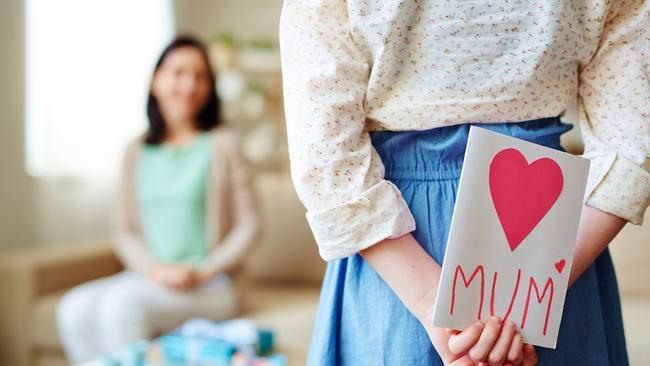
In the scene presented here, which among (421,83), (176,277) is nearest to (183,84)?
(176,277)

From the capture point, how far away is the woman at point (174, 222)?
2178mm

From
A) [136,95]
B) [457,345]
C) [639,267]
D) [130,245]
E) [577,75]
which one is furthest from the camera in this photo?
[136,95]

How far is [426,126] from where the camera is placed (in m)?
0.65

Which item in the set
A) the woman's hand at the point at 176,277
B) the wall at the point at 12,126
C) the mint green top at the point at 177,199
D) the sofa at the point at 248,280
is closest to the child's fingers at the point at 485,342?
the sofa at the point at 248,280

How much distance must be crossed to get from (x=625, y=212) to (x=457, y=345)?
0.21 meters

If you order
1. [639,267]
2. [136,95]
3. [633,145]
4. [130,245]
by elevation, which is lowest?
[130,245]

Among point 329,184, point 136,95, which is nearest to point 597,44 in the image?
point 329,184

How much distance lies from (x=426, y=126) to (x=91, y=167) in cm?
271

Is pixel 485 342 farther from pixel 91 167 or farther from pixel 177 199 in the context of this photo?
pixel 91 167

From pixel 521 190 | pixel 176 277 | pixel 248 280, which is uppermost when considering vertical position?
pixel 521 190

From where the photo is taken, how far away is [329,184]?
2.02ft

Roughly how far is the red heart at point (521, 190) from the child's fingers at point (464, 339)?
0.26 ft

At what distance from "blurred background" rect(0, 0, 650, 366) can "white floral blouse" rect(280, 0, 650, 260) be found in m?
1.12

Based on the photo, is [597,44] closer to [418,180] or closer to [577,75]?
[577,75]
